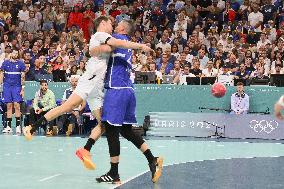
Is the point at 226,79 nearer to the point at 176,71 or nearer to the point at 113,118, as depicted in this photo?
the point at 176,71

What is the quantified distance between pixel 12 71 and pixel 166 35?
5999mm

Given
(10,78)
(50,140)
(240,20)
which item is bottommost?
(50,140)

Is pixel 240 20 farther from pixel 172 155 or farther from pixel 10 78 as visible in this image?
pixel 172 155

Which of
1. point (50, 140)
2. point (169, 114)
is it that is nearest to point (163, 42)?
point (169, 114)

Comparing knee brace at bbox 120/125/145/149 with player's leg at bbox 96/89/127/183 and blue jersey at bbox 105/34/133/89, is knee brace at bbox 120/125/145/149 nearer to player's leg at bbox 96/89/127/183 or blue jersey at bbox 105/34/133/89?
player's leg at bbox 96/89/127/183

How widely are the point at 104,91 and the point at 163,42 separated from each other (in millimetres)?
13258

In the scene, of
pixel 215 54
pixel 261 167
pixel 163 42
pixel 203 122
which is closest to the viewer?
pixel 261 167

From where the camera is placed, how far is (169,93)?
21.4m

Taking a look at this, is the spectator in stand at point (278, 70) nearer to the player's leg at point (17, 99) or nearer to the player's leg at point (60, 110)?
the player's leg at point (17, 99)

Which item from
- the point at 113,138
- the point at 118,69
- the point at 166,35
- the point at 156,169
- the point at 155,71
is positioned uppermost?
the point at 166,35

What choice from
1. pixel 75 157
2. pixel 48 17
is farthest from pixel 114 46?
pixel 48 17

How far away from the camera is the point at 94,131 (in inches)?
457

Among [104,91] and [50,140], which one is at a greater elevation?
[104,91]

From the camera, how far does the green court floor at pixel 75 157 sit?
11508 mm
